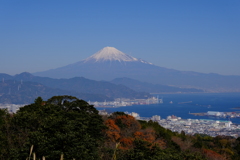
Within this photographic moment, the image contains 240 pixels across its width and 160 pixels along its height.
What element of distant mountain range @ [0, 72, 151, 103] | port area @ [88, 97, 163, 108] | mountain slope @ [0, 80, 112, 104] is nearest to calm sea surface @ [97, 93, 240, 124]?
port area @ [88, 97, 163, 108]

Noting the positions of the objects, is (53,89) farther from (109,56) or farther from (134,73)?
(109,56)

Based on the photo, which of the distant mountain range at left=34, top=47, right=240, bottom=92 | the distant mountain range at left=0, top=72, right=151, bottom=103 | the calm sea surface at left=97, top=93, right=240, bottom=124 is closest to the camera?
the calm sea surface at left=97, top=93, right=240, bottom=124

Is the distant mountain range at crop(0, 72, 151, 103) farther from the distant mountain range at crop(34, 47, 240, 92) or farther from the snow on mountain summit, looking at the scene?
the snow on mountain summit

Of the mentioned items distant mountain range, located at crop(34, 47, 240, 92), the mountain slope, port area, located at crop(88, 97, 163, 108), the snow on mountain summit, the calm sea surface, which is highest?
the snow on mountain summit

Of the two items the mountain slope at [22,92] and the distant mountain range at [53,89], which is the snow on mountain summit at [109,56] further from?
the mountain slope at [22,92]

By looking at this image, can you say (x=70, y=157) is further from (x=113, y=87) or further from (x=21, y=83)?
(x=113, y=87)

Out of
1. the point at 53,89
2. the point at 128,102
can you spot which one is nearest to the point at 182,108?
the point at 128,102

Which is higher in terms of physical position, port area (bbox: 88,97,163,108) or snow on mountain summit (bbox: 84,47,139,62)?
snow on mountain summit (bbox: 84,47,139,62)

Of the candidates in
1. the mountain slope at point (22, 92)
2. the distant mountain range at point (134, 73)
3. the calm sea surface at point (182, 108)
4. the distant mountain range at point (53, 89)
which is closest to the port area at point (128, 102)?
the distant mountain range at point (53, 89)

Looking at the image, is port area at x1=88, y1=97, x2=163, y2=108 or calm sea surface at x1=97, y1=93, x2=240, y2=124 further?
port area at x1=88, y1=97, x2=163, y2=108
